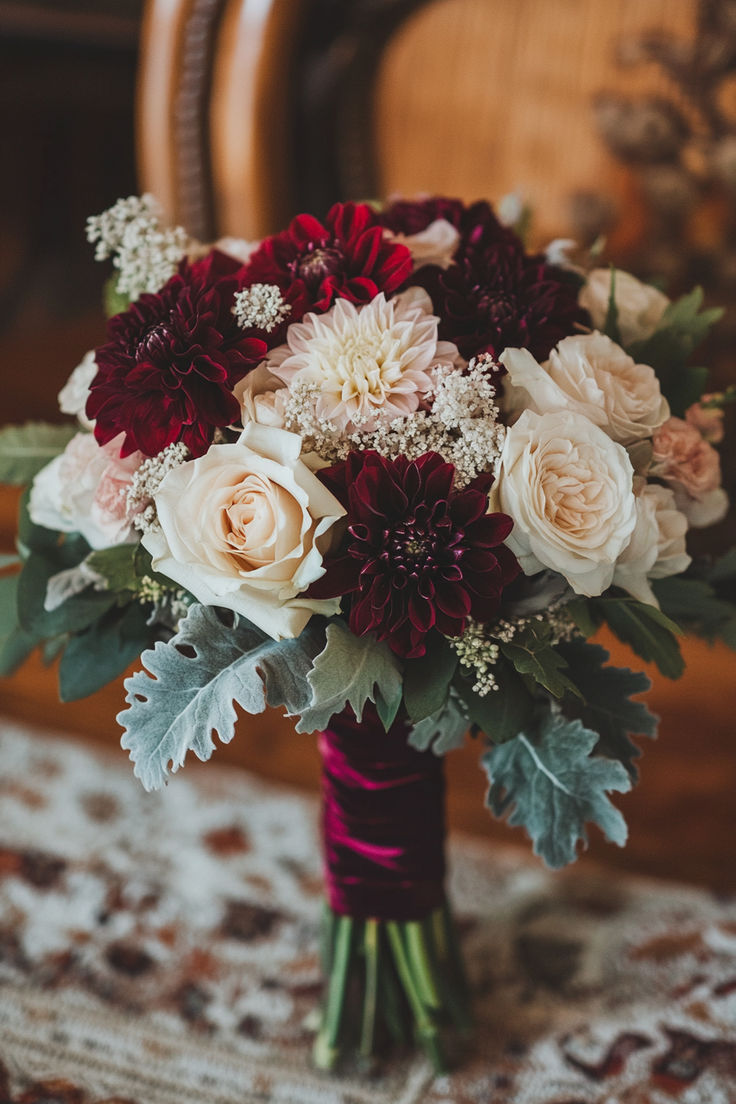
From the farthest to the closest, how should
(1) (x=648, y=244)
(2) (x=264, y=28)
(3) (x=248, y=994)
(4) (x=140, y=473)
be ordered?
(1) (x=648, y=244), (2) (x=264, y=28), (3) (x=248, y=994), (4) (x=140, y=473)

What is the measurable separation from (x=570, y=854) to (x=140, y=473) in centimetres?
34

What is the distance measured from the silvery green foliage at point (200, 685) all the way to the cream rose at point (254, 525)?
0.09ft

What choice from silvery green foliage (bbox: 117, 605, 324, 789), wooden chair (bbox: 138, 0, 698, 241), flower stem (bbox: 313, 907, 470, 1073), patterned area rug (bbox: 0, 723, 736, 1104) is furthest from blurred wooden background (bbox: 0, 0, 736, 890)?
silvery green foliage (bbox: 117, 605, 324, 789)

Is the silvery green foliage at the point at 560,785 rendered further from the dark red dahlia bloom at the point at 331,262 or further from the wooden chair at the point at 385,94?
the wooden chair at the point at 385,94

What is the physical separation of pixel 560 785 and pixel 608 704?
0.21 feet

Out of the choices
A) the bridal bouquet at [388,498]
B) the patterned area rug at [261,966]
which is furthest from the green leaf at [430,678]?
the patterned area rug at [261,966]

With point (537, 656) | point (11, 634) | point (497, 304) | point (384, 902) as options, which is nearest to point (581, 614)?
point (537, 656)

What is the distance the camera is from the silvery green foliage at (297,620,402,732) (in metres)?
0.52

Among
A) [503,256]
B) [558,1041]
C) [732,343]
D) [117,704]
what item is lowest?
[117,704]

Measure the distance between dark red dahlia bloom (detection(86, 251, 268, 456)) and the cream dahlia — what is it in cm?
2

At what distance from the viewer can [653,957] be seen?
91 centimetres

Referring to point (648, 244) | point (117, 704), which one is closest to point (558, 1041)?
point (117, 704)

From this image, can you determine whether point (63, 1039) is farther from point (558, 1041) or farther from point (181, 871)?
point (558, 1041)

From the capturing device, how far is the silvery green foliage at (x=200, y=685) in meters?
0.54
